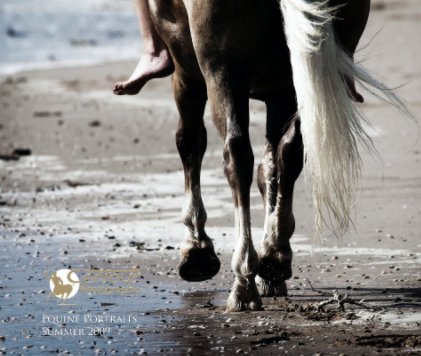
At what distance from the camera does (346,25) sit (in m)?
6.46

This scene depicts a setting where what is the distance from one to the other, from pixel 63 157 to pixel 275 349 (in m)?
7.19

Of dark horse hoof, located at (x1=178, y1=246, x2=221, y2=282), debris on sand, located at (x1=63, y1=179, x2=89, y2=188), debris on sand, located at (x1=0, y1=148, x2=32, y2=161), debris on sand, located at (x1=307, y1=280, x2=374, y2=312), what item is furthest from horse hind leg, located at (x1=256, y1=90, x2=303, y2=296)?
debris on sand, located at (x1=0, y1=148, x2=32, y2=161)

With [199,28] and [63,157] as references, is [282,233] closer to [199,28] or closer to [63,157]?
[199,28]

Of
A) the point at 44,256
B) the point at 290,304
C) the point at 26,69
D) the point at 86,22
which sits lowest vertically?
the point at 86,22

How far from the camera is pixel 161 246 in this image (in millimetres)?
8219

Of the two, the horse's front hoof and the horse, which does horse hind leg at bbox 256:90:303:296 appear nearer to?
the horse

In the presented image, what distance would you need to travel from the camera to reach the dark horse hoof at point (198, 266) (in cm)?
704

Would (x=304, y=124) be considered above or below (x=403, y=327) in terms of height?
above

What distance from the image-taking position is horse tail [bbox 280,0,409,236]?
6.09 meters

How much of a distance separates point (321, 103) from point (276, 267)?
1150 millimetres

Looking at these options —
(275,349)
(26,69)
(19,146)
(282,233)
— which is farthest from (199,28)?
(26,69)

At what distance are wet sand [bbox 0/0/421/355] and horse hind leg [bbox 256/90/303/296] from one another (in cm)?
17

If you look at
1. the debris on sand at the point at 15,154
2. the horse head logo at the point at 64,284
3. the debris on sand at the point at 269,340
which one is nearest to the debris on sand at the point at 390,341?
the debris on sand at the point at 269,340

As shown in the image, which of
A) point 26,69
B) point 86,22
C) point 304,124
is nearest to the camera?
point 304,124
